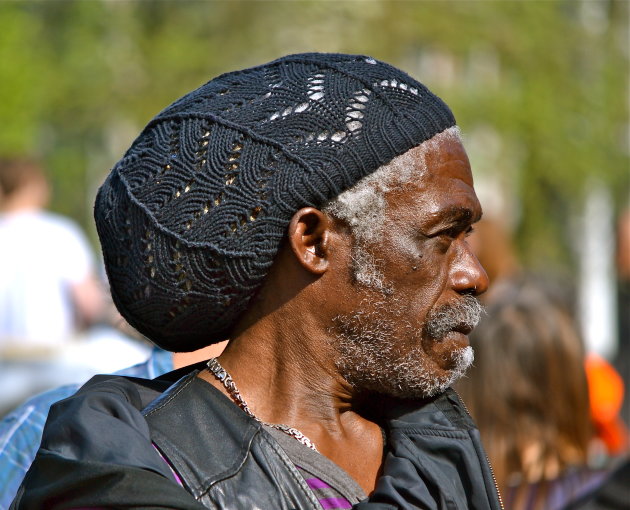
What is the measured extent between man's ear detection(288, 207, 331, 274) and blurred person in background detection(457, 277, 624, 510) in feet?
6.24

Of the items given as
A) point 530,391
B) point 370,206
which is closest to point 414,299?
point 370,206

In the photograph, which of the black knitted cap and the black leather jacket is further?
the black knitted cap

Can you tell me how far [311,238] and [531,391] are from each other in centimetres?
207

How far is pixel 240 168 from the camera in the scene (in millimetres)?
2002

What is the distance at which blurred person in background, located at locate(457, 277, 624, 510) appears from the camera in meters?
3.80

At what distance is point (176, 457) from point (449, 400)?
25.9 inches

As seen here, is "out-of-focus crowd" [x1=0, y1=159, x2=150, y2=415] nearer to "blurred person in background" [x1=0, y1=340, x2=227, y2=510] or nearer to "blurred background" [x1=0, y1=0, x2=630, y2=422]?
"blurred person in background" [x1=0, y1=340, x2=227, y2=510]

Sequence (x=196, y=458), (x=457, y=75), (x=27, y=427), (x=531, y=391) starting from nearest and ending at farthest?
(x=196, y=458) → (x=27, y=427) → (x=531, y=391) → (x=457, y=75)

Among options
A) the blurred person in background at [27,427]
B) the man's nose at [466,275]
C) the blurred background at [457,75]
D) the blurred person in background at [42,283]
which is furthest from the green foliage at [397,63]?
the man's nose at [466,275]

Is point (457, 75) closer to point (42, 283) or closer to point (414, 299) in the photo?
point (42, 283)

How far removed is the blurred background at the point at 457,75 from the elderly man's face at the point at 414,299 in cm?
998

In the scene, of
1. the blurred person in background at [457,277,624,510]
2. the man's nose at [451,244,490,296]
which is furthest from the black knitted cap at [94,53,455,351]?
the blurred person in background at [457,277,624,510]

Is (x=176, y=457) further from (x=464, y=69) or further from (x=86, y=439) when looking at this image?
(x=464, y=69)

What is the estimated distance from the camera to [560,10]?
12.6 meters
